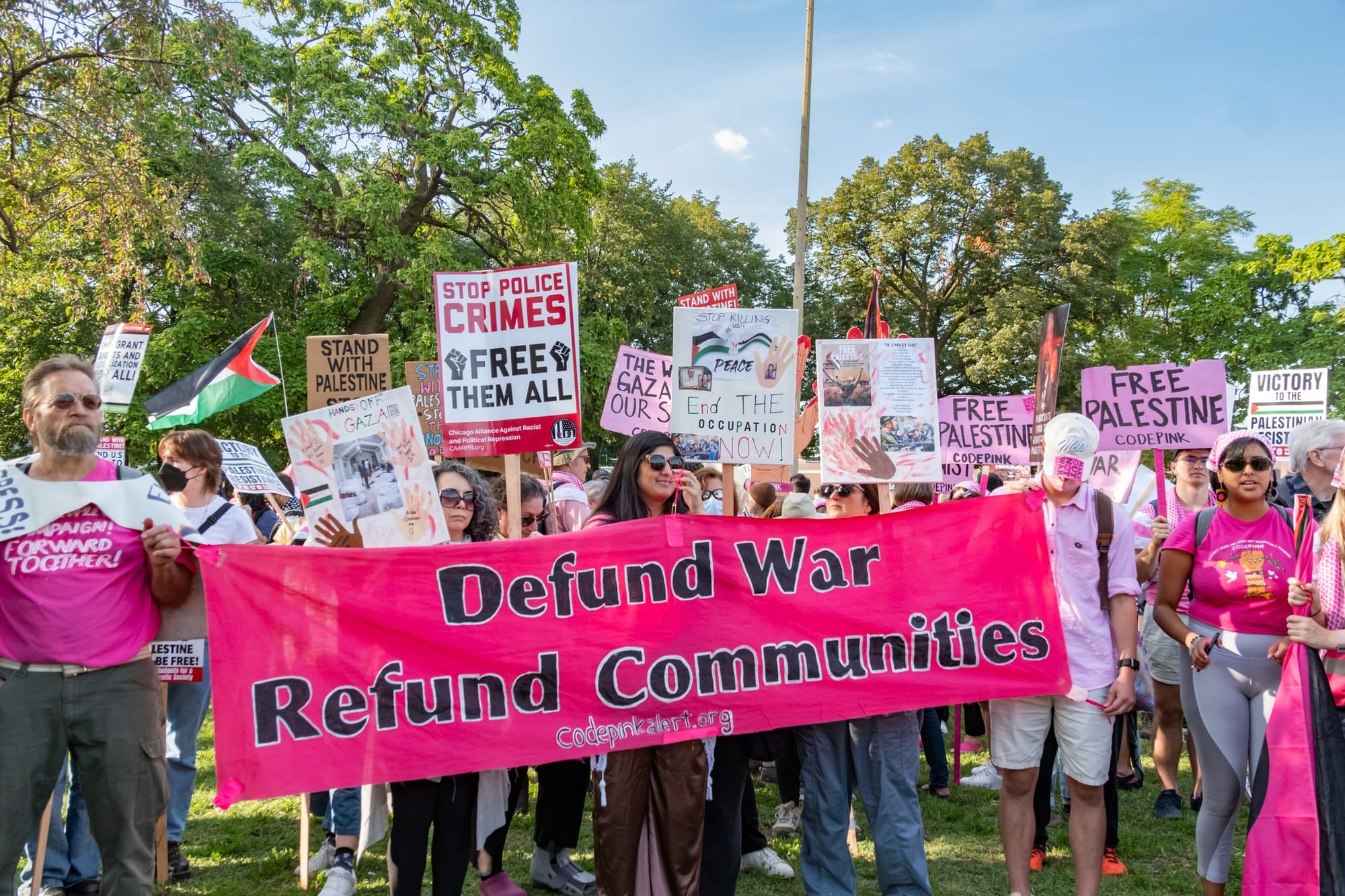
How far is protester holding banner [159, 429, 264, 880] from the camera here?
4648 mm

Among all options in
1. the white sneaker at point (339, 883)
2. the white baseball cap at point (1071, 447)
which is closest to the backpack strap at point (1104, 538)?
the white baseball cap at point (1071, 447)

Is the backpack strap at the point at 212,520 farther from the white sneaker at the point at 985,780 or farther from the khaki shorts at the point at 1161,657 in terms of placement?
the khaki shorts at the point at 1161,657

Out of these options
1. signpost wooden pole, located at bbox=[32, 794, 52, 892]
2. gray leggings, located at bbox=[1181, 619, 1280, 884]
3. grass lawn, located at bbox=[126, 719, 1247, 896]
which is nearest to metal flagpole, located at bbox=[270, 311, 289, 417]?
A: grass lawn, located at bbox=[126, 719, 1247, 896]

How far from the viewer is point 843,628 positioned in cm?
419

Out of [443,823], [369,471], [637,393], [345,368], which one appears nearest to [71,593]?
[369,471]

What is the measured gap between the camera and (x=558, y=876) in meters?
4.55

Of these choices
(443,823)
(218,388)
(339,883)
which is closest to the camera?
(443,823)

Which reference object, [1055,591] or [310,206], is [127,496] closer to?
[1055,591]

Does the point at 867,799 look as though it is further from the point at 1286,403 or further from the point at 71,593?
the point at 1286,403

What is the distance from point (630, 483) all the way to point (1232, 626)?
266 centimetres

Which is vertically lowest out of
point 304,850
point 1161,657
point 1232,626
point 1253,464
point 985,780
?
point 985,780

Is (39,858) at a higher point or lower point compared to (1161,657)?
lower

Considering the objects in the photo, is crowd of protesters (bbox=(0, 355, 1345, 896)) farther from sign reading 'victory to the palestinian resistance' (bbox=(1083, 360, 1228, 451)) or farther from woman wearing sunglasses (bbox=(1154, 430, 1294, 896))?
sign reading 'victory to the palestinian resistance' (bbox=(1083, 360, 1228, 451))

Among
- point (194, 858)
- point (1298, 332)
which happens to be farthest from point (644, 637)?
point (1298, 332)
